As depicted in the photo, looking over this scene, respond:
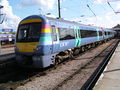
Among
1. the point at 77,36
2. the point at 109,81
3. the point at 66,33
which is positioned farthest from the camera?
the point at 77,36

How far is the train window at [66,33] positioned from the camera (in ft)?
41.5

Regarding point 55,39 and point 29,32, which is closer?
point 29,32

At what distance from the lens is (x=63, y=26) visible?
13.3 meters

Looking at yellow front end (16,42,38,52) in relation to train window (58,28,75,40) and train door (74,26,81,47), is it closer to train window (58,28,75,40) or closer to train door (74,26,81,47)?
train window (58,28,75,40)

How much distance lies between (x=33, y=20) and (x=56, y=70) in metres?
3.18

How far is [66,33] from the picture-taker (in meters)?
13.7

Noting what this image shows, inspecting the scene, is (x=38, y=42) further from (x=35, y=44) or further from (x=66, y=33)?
(x=66, y=33)

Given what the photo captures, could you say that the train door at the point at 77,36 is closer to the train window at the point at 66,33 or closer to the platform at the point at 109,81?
the train window at the point at 66,33

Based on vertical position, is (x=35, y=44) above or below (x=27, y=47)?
above

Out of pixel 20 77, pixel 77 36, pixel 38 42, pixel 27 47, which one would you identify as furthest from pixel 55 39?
pixel 77 36

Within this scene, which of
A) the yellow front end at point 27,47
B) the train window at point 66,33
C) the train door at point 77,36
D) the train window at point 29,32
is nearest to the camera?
the yellow front end at point 27,47

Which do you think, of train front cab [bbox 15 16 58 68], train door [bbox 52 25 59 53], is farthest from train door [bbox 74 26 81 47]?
train front cab [bbox 15 16 58 68]

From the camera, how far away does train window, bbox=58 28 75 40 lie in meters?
12.7

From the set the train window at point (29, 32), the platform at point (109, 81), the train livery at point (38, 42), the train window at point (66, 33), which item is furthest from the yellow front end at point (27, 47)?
the platform at point (109, 81)
